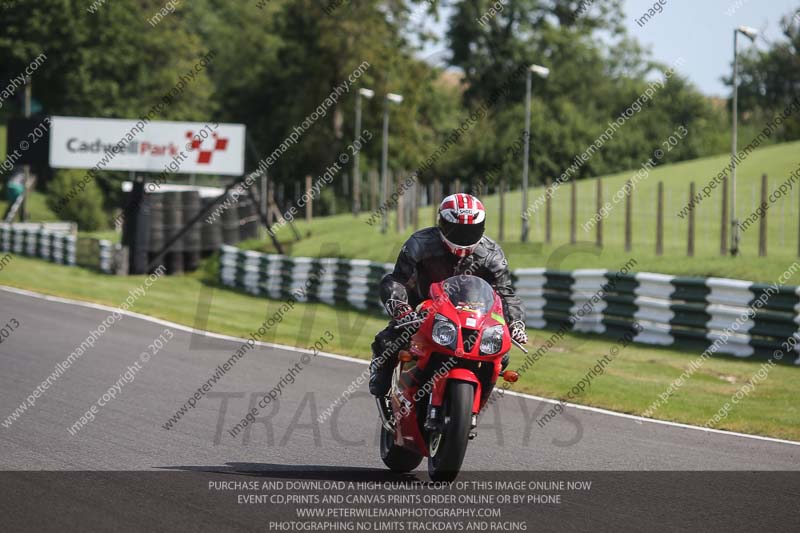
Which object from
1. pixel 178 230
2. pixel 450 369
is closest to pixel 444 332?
pixel 450 369

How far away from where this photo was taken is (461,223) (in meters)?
7.43

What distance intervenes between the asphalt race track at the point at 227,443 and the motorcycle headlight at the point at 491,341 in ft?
3.53

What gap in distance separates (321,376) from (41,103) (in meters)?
60.5

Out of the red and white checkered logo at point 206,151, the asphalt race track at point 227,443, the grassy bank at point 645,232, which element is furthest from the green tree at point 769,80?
the asphalt race track at point 227,443

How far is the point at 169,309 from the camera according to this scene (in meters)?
22.3

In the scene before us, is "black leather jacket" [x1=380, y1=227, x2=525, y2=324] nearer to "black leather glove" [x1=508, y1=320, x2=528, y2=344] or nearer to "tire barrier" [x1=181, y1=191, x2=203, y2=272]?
"black leather glove" [x1=508, y1=320, x2=528, y2=344]

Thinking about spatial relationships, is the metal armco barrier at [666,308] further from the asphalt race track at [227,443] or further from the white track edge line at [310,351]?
the asphalt race track at [227,443]

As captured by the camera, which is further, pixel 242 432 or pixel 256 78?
pixel 256 78

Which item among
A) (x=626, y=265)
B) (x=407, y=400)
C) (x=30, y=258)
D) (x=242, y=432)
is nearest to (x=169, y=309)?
(x=626, y=265)

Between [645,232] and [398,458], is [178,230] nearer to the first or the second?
[645,232]

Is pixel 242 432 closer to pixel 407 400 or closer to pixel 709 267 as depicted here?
pixel 407 400

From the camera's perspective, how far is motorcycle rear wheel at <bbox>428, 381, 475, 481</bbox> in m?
6.71

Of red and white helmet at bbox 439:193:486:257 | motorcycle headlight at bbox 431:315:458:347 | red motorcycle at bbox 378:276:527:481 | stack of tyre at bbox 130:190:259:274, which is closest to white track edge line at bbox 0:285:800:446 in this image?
red motorcycle at bbox 378:276:527:481

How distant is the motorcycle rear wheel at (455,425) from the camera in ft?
22.0
